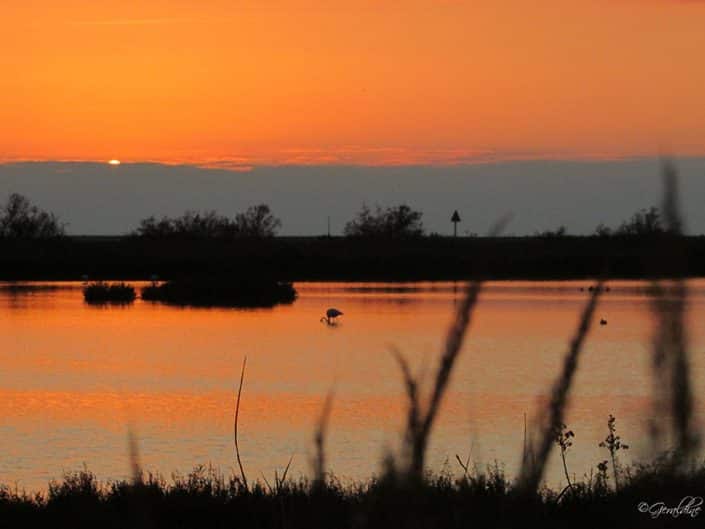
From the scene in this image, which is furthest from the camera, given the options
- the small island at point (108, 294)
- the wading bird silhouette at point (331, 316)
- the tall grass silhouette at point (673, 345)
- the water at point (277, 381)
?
the small island at point (108, 294)

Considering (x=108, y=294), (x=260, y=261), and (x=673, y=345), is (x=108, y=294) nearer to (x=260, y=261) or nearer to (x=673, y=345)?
(x=260, y=261)

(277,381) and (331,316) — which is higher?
(331,316)

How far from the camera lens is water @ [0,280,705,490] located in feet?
50.1

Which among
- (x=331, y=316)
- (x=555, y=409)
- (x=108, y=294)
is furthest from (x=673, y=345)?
(x=108, y=294)

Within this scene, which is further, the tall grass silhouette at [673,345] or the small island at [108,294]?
the small island at [108,294]

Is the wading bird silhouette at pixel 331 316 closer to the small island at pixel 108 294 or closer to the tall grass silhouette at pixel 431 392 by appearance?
the small island at pixel 108 294

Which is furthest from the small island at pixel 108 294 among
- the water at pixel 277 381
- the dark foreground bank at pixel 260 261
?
the dark foreground bank at pixel 260 261

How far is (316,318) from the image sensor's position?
3888 centimetres

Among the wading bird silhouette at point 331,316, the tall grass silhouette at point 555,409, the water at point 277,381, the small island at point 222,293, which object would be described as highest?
the tall grass silhouette at point 555,409

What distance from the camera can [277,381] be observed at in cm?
2453

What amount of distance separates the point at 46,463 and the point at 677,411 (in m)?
14.8

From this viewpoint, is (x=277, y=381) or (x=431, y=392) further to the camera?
(x=277, y=381)

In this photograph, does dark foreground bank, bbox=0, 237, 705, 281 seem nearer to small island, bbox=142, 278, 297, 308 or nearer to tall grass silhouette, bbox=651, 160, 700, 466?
small island, bbox=142, 278, 297, 308

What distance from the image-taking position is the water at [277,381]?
15.3 metres
